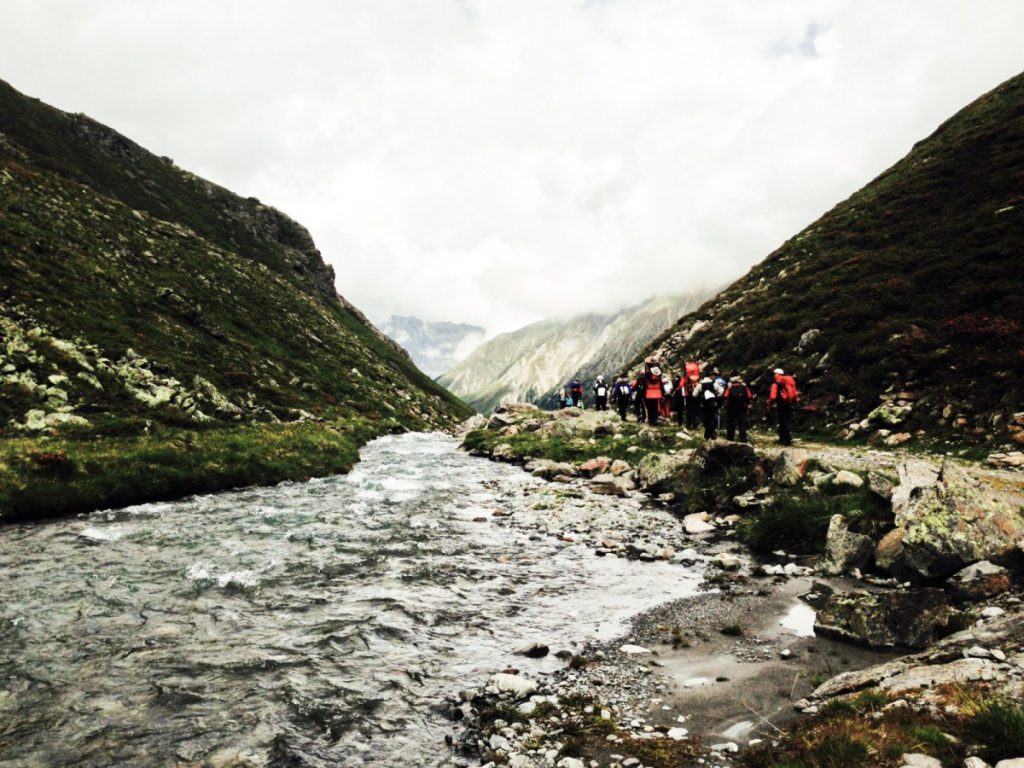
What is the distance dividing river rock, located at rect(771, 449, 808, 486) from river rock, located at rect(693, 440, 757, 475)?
3.67 feet

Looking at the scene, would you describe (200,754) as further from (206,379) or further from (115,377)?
(206,379)

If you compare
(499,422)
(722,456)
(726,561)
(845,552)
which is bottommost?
(726,561)

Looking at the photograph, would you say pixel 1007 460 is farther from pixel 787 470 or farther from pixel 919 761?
pixel 919 761

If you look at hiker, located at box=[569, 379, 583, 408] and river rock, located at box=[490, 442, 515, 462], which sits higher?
hiker, located at box=[569, 379, 583, 408]

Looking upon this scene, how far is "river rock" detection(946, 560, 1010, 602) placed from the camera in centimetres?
892

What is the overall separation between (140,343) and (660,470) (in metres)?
36.3

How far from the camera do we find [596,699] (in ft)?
23.2

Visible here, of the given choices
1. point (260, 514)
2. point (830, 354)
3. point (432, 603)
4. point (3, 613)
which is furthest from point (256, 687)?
point (830, 354)

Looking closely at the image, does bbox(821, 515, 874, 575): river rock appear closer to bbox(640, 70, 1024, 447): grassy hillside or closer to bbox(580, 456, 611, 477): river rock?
bbox(580, 456, 611, 477): river rock

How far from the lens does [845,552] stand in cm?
1145

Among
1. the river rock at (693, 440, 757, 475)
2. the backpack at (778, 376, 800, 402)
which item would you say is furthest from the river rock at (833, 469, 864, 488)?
the backpack at (778, 376, 800, 402)

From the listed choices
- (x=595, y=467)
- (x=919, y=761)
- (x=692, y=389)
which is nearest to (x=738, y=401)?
(x=692, y=389)

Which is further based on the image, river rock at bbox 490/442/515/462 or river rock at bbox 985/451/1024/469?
river rock at bbox 490/442/515/462

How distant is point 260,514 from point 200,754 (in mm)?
12921
